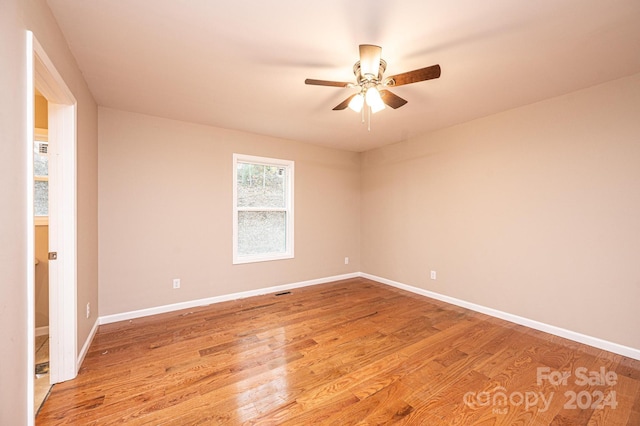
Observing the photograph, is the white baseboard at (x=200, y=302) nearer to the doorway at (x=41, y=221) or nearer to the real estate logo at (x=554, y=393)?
the doorway at (x=41, y=221)

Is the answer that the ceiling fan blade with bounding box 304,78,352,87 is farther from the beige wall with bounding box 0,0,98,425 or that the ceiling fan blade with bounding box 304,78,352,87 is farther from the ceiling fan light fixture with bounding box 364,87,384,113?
the beige wall with bounding box 0,0,98,425

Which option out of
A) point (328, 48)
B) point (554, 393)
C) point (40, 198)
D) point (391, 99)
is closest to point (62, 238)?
point (40, 198)

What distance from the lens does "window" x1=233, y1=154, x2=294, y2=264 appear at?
3.94 metres

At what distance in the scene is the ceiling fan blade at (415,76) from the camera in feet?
5.67

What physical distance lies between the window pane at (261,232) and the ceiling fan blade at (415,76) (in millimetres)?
2849

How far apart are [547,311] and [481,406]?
175 cm

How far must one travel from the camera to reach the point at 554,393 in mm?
1870

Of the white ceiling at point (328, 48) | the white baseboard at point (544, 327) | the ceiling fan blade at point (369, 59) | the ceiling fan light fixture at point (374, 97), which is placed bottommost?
the white baseboard at point (544, 327)

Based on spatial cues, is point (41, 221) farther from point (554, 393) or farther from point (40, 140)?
point (554, 393)

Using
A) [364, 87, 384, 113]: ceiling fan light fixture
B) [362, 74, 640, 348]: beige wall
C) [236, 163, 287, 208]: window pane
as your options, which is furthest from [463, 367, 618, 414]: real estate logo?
[236, 163, 287, 208]: window pane

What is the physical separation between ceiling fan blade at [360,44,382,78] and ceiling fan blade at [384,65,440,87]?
0.45 feet

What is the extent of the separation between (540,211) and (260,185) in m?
3.62

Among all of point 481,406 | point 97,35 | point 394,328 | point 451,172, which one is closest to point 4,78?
point 97,35

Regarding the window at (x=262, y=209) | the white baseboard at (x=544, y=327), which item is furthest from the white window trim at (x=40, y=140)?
the white baseboard at (x=544, y=327)
